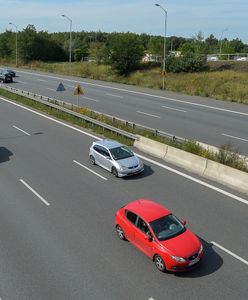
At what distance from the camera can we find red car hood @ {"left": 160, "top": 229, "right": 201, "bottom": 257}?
1094 centimetres

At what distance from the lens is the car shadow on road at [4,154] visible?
2166 centimetres

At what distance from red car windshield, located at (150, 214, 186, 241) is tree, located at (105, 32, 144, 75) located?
51.7m

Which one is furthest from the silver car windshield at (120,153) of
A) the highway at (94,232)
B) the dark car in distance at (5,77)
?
the dark car in distance at (5,77)

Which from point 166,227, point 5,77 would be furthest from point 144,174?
point 5,77

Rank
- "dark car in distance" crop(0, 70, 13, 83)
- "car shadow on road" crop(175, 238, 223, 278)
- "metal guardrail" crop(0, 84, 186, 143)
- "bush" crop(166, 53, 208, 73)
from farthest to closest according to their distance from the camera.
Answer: "bush" crop(166, 53, 208, 73), "dark car in distance" crop(0, 70, 13, 83), "metal guardrail" crop(0, 84, 186, 143), "car shadow on road" crop(175, 238, 223, 278)

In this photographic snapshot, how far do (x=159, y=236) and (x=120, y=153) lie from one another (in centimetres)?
803

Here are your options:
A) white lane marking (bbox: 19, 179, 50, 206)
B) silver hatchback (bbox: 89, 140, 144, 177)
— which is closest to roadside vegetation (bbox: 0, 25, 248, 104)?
silver hatchback (bbox: 89, 140, 144, 177)

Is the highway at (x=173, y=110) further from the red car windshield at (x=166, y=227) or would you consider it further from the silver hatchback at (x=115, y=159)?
the red car windshield at (x=166, y=227)

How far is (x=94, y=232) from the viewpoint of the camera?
13.4m

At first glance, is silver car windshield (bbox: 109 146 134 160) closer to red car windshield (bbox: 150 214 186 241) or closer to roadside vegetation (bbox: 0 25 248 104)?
red car windshield (bbox: 150 214 186 241)

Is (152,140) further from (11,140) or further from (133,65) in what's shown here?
(133,65)

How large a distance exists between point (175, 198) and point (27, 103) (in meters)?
25.1

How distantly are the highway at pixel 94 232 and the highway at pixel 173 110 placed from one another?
6.52 m

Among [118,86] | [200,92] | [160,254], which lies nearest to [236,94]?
[200,92]
